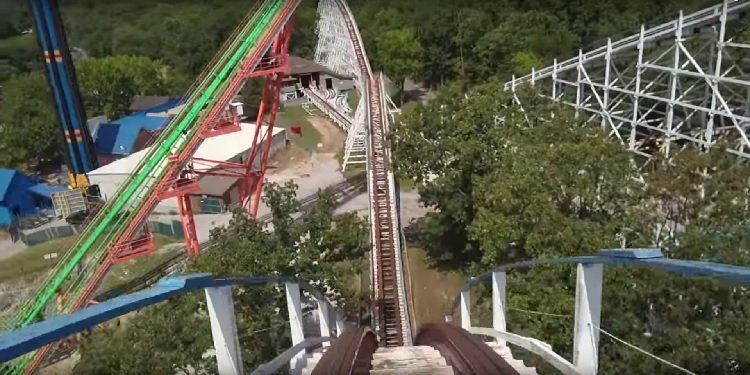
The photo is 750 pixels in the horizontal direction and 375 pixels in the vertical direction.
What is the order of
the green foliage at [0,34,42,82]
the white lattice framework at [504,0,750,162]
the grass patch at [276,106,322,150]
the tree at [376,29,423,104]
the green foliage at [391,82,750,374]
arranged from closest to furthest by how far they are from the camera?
1. the green foliage at [391,82,750,374]
2. the white lattice framework at [504,0,750,162]
3. the green foliage at [0,34,42,82]
4. the grass patch at [276,106,322,150]
5. the tree at [376,29,423,104]

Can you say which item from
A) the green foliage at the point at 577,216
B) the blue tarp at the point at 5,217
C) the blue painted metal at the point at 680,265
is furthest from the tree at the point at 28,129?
the blue painted metal at the point at 680,265

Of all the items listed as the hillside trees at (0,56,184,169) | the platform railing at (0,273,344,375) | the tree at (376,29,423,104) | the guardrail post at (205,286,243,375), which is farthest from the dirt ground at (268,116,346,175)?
the guardrail post at (205,286,243,375)

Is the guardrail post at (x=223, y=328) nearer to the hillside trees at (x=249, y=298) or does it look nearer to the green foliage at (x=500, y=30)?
the hillside trees at (x=249, y=298)

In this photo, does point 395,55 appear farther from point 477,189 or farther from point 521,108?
point 477,189

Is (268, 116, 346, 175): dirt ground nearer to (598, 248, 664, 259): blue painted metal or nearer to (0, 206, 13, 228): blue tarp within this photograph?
(0, 206, 13, 228): blue tarp

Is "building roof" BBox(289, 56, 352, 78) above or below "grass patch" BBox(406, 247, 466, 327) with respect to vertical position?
above

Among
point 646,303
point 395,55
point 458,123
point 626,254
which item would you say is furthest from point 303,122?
point 626,254
